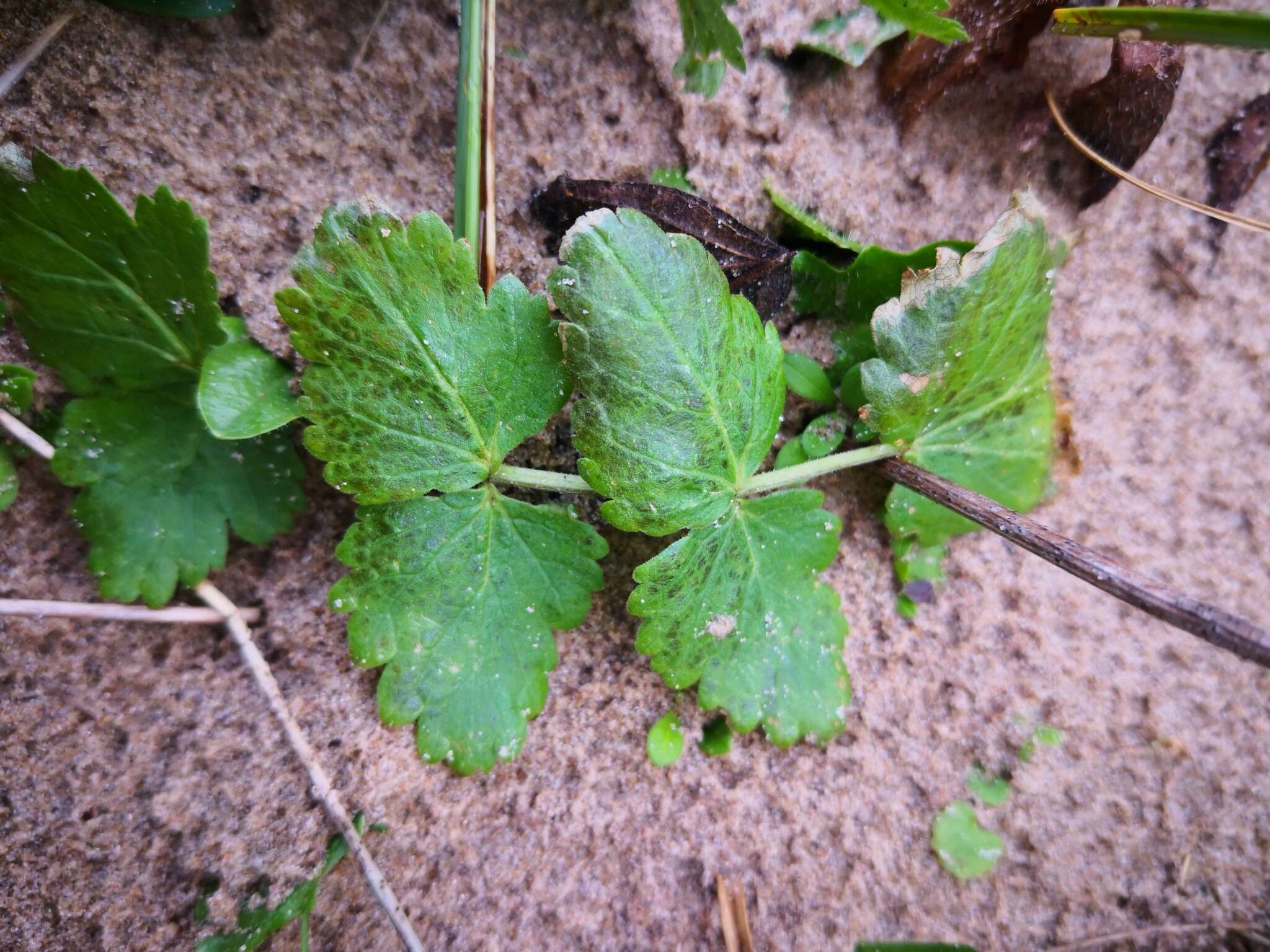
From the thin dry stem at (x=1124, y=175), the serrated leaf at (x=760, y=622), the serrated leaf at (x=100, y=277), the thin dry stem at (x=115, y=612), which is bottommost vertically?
the thin dry stem at (x=115, y=612)

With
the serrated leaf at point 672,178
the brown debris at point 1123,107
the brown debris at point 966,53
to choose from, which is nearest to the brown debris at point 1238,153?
the brown debris at point 1123,107

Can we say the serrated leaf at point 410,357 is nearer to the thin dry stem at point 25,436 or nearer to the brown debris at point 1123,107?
the thin dry stem at point 25,436

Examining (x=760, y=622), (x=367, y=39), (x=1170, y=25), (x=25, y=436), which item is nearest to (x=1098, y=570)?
(x=760, y=622)

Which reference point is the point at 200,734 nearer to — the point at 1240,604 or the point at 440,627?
the point at 440,627

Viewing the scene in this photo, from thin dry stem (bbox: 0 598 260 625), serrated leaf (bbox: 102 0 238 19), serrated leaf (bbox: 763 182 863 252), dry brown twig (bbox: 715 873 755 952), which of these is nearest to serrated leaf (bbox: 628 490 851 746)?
dry brown twig (bbox: 715 873 755 952)

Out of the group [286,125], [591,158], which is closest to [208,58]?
[286,125]

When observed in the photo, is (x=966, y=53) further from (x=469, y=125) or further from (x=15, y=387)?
(x=15, y=387)
